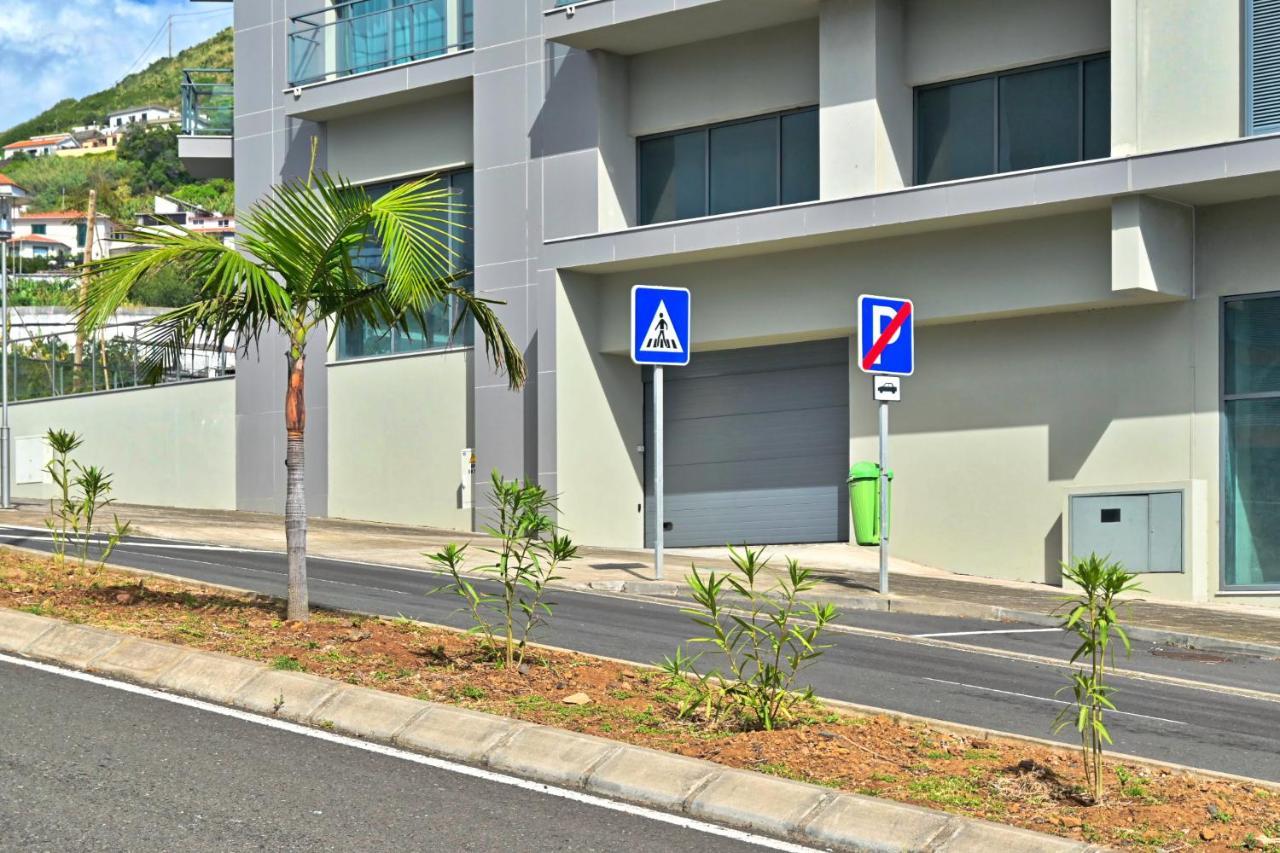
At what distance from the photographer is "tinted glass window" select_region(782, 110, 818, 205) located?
22984 mm

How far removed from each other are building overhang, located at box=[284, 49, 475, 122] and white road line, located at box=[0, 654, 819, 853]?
17783mm

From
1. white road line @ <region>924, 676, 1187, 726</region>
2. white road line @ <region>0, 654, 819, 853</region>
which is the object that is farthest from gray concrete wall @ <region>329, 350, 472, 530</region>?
white road line @ <region>0, 654, 819, 853</region>

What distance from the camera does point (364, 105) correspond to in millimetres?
27750

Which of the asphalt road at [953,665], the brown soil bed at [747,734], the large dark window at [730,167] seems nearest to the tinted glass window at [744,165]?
the large dark window at [730,167]

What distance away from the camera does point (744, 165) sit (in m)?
23.9

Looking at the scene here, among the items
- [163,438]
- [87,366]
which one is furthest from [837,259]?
[87,366]

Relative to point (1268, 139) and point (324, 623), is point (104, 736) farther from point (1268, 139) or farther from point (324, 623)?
point (1268, 139)

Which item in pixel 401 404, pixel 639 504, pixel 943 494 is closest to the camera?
pixel 943 494

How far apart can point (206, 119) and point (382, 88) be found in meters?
6.33

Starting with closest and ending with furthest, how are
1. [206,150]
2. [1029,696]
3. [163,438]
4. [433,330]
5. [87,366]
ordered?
[1029,696], [433,330], [206,150], [163,438], [87,366]

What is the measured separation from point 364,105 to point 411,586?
45.0ft

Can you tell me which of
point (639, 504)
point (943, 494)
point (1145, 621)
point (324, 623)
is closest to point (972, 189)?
point (943, 494)

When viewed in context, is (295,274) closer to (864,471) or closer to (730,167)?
(864,471)

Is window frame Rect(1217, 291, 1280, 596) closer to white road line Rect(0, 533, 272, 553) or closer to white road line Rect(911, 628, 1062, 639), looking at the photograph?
white road line Rect(911, 628, 1062, 639)
